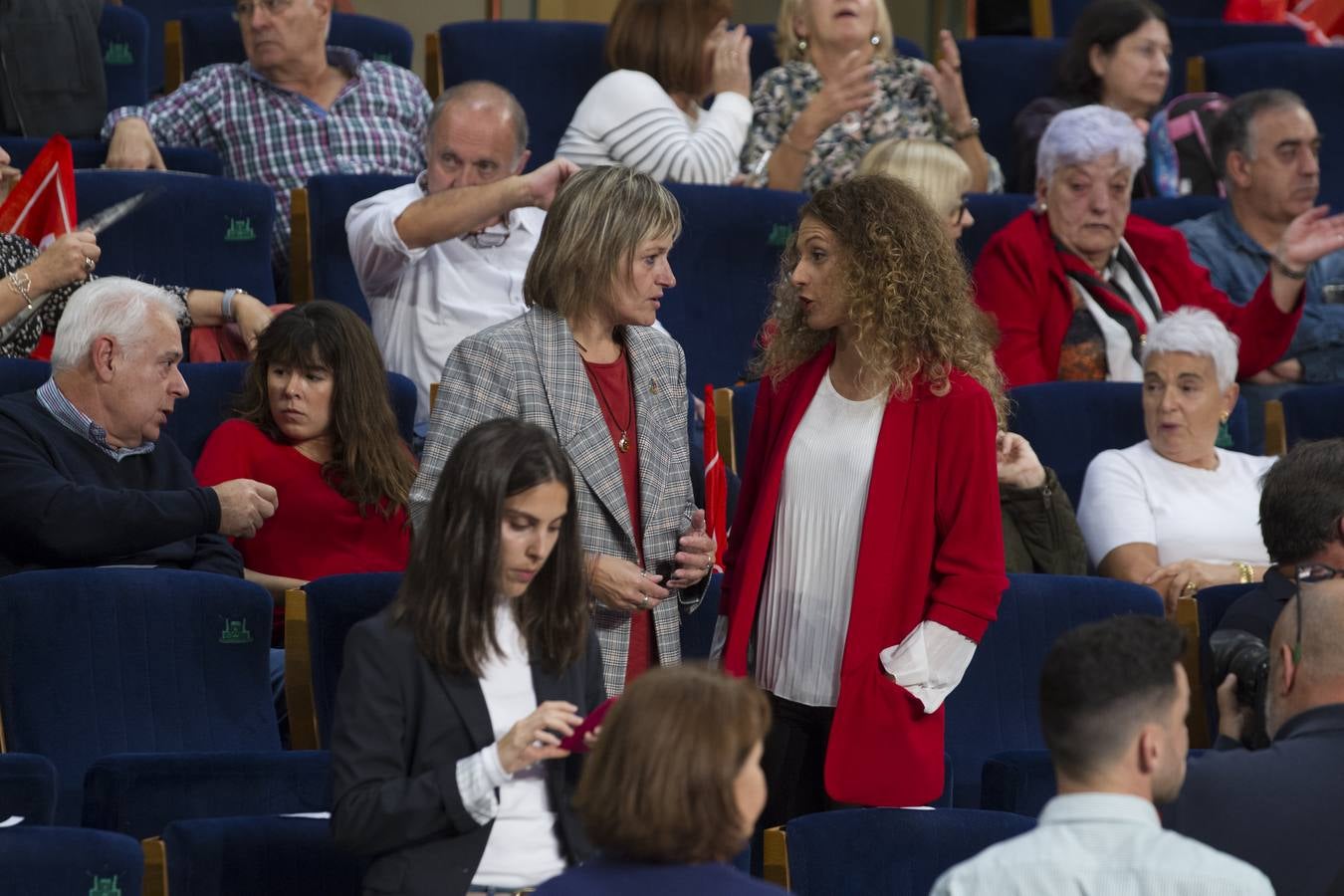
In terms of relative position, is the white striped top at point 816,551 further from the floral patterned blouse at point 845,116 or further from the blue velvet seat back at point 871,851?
the floral patterned blouse at point 845,116

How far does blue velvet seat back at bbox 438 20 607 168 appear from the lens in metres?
5.31

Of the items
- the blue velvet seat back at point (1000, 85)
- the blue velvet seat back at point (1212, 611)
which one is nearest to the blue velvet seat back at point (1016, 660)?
the blue velvet seat back at point (1212, 611)

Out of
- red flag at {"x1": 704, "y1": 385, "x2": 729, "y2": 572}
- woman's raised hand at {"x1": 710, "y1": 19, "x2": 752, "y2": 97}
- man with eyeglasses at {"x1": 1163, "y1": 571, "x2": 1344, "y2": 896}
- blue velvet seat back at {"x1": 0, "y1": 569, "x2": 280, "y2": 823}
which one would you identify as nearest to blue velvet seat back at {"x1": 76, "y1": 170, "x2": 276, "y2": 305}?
woman's raised hand at {"x1": 710, "y1": 19, "x2": 752, "y2": 97}

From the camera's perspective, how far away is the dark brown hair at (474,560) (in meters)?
2.12

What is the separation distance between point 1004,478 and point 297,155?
2.01 m

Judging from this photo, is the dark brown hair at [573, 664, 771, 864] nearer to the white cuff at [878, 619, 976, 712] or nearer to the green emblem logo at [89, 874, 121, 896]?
the green emblem logo at [89, 874, 121, 896]

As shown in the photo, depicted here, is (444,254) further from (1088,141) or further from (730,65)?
(1088,141)

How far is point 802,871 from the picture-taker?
2369mm

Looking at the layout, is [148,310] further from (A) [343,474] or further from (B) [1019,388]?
(B) [1019,388]

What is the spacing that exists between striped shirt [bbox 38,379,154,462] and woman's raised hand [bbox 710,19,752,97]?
196 centimetres

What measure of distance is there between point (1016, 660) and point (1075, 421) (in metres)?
0.87

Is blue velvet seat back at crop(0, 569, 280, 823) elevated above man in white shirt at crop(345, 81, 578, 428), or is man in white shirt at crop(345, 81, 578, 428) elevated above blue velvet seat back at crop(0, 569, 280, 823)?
man in white shirt at crop(345, 81, 578, 428)

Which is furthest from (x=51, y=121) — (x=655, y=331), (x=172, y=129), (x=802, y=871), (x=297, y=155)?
(x=802, y=871)

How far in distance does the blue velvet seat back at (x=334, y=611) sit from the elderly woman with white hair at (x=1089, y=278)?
1.70m
